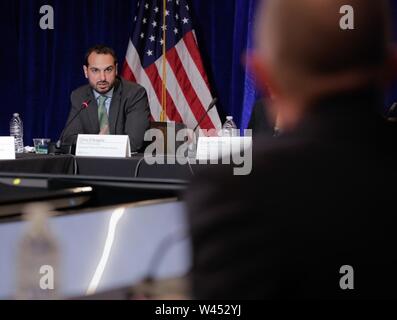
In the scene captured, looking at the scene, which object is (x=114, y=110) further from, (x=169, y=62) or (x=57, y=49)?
(x=57, y=49)

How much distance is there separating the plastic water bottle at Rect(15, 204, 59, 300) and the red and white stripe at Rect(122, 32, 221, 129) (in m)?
4.22

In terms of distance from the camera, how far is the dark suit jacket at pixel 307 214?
465mm

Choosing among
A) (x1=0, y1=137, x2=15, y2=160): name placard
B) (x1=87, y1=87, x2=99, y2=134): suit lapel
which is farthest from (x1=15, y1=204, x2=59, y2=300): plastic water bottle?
(x1=87, y1=87, x2=99, y2=134): suit lapel

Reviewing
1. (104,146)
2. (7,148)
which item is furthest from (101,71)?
(7,148)

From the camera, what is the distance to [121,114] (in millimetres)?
3930

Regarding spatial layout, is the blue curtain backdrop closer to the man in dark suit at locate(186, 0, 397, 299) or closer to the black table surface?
the black table surface

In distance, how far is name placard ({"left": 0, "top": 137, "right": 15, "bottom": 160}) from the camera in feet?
9.78

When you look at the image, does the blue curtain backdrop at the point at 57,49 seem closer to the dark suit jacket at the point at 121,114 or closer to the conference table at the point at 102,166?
the dark suit jacket at the point at 121,114

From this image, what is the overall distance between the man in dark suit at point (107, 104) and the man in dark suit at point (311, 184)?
129 inches

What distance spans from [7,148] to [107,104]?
1098 mm

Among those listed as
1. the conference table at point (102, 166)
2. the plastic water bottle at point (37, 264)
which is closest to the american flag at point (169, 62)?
the conference table at point (102, 166)

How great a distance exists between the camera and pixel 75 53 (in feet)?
19.5

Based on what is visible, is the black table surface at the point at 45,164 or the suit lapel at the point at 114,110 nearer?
the black table surface at the point at 45,164
